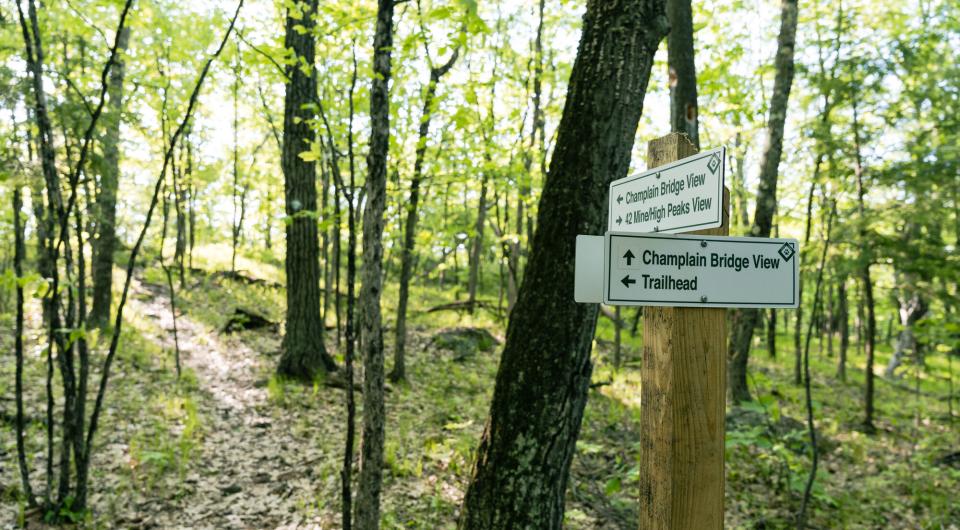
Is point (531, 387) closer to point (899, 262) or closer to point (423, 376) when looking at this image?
point (899, 262)

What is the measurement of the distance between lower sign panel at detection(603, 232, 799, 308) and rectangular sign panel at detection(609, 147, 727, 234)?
88 mm

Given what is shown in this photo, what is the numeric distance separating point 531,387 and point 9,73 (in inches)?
173

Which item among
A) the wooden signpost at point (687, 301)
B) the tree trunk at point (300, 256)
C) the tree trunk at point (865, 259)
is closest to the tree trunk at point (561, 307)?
the wooden signpost at point (687, 301)

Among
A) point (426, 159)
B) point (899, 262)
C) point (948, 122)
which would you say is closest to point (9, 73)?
point (426, 159)

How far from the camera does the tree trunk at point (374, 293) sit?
3621mm

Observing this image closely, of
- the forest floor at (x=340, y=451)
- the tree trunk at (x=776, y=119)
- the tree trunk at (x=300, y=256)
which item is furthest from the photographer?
the tree trunk at (x=300, y=256)

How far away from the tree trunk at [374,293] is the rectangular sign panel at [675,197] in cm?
216

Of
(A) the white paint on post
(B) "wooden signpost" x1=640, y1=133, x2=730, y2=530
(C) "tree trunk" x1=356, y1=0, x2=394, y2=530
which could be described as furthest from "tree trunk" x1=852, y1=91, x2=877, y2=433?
(A) the white paint on post

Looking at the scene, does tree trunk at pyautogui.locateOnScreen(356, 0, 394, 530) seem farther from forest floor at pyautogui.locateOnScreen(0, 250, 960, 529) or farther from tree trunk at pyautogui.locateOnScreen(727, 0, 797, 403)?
tree trunk at pyautogui.locateOnScreen(727, 0, 797, 403)

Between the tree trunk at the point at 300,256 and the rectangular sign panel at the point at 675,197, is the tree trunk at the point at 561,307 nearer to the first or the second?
the rectangular sign panel at the point at 675,197

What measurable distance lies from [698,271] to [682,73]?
170 inches

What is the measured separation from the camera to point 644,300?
1507mm

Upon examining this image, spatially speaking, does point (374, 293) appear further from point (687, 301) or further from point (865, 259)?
point (865, 259)

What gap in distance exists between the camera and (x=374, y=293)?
372 cm
